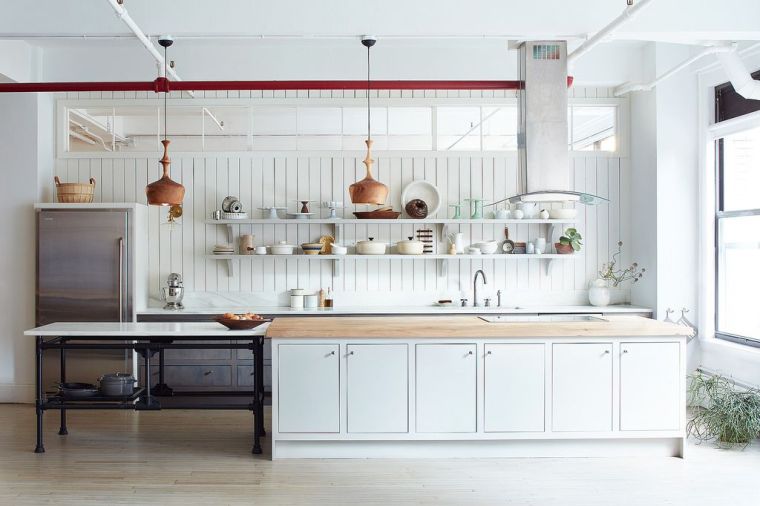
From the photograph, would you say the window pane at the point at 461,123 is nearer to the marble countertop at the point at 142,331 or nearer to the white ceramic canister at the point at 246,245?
the white ceramic canister at the point at 246,245

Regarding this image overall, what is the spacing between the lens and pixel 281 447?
4719 mm

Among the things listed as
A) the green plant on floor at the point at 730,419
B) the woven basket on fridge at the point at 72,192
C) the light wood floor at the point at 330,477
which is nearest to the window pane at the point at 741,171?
the green plant on floor at the point at 730,419

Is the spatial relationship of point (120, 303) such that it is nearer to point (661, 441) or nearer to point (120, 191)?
point (120, 191)

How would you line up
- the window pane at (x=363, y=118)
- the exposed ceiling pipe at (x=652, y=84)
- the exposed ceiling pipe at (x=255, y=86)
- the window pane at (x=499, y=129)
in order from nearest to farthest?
the exposed ceiling pipe at (x=255, y=86) → the exposed ceiling pipe at (x=652, y=84) → the window pane at (x=363, y=118) → the window pane at (x=499, y=129)

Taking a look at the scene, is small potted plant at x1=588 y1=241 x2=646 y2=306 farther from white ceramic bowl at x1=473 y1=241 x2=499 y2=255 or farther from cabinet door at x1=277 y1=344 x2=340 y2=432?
cabinet door at x1=277 y1=344 x2=340 y2=432

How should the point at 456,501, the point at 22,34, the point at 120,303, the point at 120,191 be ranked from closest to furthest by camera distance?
the point at 456,501, the point at 22,34, the point at 120,303, the point at 120,191

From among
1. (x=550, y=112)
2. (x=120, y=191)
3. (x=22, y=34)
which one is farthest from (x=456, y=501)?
(x=120, y=191)

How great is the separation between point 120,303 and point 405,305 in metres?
2.98

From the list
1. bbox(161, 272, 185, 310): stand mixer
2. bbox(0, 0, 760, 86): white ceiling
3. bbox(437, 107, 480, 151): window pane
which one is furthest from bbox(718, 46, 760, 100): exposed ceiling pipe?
bbox(161, 272, 185, 310): stand mixer

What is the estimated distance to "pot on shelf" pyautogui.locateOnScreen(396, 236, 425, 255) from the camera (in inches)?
271

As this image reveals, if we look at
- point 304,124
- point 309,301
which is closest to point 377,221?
point 309,301

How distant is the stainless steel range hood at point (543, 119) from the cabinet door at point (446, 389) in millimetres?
1367

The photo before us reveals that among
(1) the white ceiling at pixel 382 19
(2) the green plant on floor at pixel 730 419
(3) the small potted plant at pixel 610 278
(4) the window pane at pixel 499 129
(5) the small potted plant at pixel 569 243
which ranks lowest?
(2) the green plant on floor at pixel 730 419

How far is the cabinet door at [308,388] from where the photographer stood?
15.3ft
